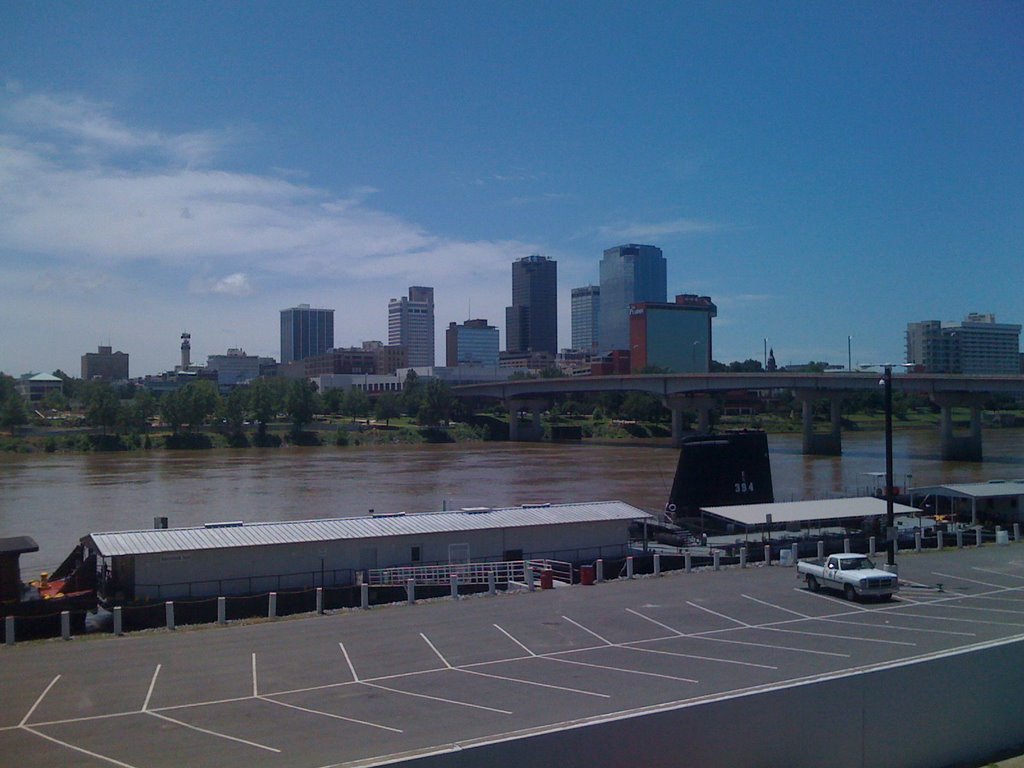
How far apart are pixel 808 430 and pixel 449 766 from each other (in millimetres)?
78207

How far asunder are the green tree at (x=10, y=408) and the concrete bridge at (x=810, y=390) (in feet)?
158

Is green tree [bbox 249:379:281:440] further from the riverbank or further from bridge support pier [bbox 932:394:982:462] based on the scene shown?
bridge support pier [bbox 932:394:982:462]

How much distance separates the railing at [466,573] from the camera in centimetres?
2170

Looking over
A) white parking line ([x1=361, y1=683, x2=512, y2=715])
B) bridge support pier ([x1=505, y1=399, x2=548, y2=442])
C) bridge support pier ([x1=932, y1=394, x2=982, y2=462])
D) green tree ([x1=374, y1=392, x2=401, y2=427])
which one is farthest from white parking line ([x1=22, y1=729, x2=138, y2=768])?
green tree ([x1=374, y1=392, x2=401, y2=427])

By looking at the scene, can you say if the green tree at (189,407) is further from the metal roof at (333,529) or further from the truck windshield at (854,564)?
the truck windshield at (854,564)

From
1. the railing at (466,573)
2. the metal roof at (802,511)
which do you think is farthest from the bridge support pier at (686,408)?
the railing at (466,573)

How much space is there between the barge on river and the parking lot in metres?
3.17

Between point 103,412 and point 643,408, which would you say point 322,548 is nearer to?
point 103,412

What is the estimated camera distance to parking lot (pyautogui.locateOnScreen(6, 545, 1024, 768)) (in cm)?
1052

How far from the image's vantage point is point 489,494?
5025cm

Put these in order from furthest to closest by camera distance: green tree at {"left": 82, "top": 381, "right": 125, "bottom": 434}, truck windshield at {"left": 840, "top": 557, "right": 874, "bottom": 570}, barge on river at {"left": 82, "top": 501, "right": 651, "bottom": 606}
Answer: green tree at {"left": 82, "top": 381, "right": 125, "bottom": 434}
barge on river at {"left": 82, "top": 501, "right": 651, "bottom": 606}
truck windshield at {"left": 840, "top": 557, "right": 874, "bottom": 570}

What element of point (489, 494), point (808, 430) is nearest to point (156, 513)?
point (489, 494)

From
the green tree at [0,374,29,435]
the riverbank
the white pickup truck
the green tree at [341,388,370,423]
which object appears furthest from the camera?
the green tree at [341,388,370,423]

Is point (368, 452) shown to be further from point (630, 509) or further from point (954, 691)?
point (954, 691)
